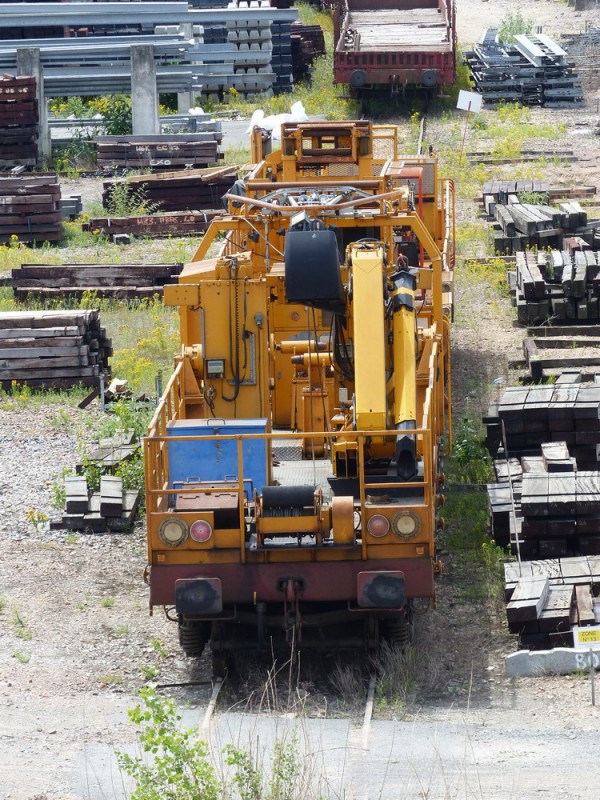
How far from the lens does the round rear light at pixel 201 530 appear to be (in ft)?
33.1

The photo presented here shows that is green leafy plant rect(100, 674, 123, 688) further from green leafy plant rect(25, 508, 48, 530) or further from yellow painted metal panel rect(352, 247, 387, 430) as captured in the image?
green leafy plant rect(25, 508, 48, 530)

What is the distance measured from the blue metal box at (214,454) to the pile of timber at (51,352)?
7.48 metres

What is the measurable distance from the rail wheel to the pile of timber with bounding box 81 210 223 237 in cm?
1672

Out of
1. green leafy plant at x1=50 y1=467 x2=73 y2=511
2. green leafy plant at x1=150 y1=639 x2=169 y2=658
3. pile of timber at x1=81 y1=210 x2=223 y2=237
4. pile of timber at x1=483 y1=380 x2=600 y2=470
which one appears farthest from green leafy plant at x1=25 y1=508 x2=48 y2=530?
pile of timber at x1=81 y1=210 x2=223 y2=237

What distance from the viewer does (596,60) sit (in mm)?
39438

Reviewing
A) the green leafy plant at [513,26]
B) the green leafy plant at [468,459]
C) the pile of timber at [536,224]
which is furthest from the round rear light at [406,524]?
the green leafy plant at [513,26]

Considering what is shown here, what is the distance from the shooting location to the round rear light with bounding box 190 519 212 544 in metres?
10.1

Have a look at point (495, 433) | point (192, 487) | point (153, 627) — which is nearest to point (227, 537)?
point (192, 487)

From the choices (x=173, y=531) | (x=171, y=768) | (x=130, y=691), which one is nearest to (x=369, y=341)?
(x=173, y=531)

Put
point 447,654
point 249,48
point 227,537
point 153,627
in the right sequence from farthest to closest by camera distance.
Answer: point 249,48, point 153,627, point 447,654, point 227,537

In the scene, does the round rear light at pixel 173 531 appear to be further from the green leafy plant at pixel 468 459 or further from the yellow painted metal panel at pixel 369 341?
the green leafy plant at pixel 468 459

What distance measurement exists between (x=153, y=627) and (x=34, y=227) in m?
16.8

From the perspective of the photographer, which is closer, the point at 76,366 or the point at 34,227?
the point at 76,366

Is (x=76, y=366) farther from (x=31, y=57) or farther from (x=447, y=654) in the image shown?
(x=31, y=57)
